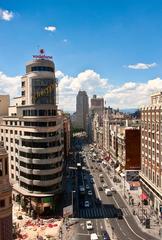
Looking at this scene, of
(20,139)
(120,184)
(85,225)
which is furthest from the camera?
(120,184)

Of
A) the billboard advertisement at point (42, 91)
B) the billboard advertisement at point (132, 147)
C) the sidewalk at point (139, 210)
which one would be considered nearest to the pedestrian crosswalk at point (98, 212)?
the sidewalk at point (139, 210)

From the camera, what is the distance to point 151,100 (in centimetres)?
12025

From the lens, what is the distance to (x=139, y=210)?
109 m

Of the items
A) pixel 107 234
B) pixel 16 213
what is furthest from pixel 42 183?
pixel 107 234

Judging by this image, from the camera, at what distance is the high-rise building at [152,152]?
102188 mm

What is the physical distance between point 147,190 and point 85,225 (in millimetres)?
30100

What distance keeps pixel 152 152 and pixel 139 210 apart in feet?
58.4

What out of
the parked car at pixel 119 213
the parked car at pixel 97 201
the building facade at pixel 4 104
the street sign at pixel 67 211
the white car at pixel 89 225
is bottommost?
the parked car at pixel 97 201

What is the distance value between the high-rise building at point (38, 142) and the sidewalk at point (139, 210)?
23.7 meters

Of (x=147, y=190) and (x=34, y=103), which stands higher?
(x=34, y=103)

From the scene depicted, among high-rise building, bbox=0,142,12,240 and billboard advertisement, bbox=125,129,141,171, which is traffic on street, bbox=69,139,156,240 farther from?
high-rise building, bbox=0,142,12,240

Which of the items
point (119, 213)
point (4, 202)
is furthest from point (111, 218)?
point (4, 202)

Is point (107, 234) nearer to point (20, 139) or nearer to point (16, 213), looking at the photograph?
point (16, 213)

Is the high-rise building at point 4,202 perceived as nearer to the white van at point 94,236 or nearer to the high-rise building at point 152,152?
the white van at point 94,236
